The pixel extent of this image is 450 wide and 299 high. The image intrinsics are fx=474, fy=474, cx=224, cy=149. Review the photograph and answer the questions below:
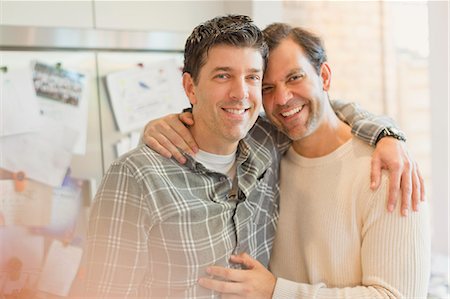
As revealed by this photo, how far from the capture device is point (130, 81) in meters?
1.66

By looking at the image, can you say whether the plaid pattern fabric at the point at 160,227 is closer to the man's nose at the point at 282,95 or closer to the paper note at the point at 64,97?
the man's nose at the point at 282,95

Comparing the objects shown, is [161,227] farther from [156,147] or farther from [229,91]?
[229,91]

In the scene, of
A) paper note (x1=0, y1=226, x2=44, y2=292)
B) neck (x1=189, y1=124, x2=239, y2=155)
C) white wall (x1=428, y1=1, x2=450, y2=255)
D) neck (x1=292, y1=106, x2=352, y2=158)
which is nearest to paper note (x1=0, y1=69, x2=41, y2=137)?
paper note (x1=0, y1=226, x2=44, y2=292)

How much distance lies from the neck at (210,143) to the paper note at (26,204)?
2.03ft

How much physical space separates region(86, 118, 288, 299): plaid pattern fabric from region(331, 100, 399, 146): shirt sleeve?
32 centimetres

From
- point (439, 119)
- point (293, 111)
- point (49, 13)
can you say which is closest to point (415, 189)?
point (293, 111)

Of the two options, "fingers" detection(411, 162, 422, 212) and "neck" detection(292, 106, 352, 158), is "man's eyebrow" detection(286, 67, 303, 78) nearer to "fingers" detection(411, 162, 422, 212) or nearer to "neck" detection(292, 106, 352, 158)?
"neck" detection(292, 106, 352, 158)

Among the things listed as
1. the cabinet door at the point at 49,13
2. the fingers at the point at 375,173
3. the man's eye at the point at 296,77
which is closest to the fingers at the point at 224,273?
the fingers at the point at 375,173

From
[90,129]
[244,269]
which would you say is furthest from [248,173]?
[90,129]

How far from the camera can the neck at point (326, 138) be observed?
4.03 feet

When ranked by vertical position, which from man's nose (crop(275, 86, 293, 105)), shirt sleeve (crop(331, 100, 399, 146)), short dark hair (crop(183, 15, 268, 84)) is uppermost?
short dark hair (crop(183, 15, 268, 84))

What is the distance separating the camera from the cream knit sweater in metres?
1.05

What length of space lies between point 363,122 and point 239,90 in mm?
359

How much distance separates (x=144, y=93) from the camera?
5.56 ft
